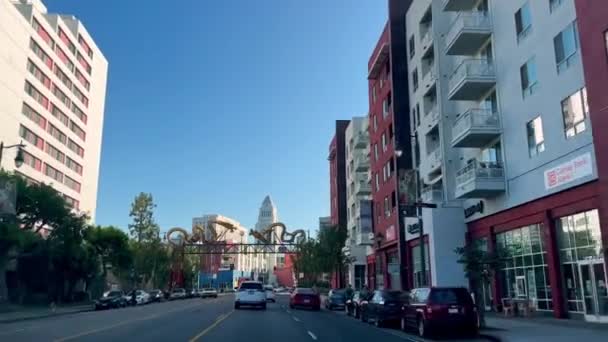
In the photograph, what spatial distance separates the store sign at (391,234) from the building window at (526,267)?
15.8 m

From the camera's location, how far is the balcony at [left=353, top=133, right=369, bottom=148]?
6369cm

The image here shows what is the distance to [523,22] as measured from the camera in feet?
89.0

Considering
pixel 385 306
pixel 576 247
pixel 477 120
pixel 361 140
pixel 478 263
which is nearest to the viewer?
pixel 478 263

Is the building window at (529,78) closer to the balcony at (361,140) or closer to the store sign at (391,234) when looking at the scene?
the store sign at (391,234)

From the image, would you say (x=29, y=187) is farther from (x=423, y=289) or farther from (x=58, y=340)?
(x=423, y=289)

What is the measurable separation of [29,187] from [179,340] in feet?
113

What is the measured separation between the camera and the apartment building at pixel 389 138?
146 ft

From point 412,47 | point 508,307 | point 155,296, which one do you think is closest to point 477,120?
point 508,307

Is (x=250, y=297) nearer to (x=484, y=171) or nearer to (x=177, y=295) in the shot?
(x=484, y=171)

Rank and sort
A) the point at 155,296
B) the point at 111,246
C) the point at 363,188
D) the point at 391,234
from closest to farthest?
the point at 391,234 < the point at 111,246 < the point at 363,188 < the point at 155,296

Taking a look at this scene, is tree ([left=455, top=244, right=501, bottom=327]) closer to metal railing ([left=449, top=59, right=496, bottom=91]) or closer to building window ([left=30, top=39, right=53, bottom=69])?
metal railing ([left=449, top=59, right=496, bottom=91])

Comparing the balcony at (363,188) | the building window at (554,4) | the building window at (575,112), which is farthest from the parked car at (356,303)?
Result: the balcony at (363,188)

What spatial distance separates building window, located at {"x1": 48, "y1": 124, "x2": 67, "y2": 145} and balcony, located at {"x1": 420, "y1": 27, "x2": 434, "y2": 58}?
52.0 m

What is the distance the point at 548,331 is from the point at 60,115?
71179 mm
